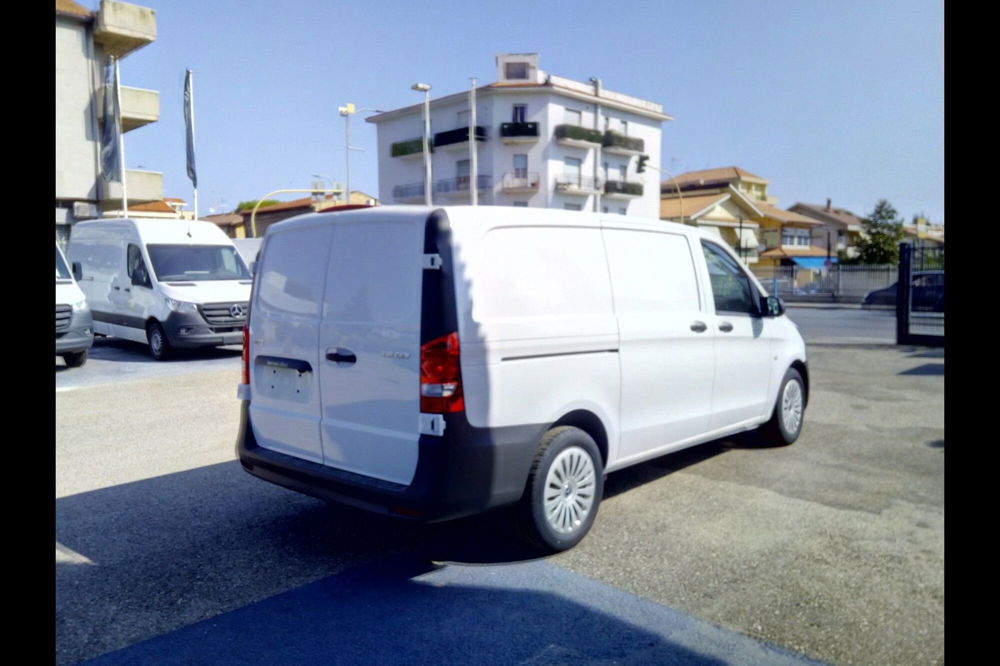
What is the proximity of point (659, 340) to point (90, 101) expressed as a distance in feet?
104

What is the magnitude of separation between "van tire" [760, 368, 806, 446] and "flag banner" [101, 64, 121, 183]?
2916 cm

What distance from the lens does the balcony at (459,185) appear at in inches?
2345

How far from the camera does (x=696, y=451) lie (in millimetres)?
6859

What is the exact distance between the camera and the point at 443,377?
152 inches

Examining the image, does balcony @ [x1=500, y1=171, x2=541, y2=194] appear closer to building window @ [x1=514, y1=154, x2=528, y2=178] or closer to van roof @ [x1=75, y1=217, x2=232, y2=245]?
building window @ [x1=514, y1=154, x2=528, y2=178]

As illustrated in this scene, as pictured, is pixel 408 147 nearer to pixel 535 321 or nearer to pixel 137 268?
pixel 137 268

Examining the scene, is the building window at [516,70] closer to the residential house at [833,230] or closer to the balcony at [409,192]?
the balcony at [409,192]

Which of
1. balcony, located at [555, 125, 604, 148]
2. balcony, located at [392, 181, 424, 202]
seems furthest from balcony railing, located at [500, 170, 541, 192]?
balcony, located at [392, 181, 424, 202]

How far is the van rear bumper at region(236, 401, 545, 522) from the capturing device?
3.84 m

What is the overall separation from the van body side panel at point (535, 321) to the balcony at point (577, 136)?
183ft

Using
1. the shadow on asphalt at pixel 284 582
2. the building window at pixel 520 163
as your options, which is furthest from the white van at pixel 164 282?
the building window at pixel 520 163

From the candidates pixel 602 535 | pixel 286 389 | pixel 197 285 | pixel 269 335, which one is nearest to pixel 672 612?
pixel 602 535

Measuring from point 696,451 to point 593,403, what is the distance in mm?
2624

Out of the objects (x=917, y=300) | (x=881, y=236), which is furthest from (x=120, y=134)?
(x=881, y=236)
